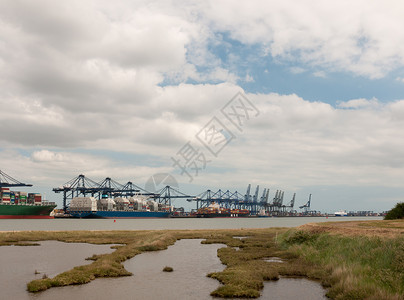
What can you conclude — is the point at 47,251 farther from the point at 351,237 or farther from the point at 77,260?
the point at 351,237

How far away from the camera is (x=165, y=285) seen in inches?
1053

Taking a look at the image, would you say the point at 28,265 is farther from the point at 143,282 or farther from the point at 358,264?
the point at 358,264

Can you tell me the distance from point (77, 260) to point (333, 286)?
2741 centimetres

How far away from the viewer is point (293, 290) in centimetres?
2536

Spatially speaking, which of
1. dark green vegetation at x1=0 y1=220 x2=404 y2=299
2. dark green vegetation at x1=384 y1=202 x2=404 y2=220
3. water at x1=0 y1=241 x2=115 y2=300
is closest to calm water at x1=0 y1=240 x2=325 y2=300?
water at x1=0 y1=241 x2=115 y2=300

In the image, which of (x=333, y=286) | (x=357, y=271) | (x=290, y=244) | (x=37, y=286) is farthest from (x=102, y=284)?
A: (x=290, y=244)

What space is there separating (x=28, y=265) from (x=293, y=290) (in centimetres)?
2603

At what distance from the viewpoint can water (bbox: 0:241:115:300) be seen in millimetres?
25062

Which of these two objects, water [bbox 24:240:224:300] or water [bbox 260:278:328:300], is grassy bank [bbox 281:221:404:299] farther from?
water [bbox 24:240:224:300]

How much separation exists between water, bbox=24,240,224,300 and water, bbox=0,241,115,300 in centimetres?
275

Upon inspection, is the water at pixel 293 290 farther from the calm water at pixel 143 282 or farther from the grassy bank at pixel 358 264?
the grassy bank at pixel 358 264

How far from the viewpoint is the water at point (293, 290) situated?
2344cm

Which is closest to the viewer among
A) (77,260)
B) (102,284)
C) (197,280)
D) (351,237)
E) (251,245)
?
(102,284)

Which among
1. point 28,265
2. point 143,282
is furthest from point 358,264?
point 28,265
